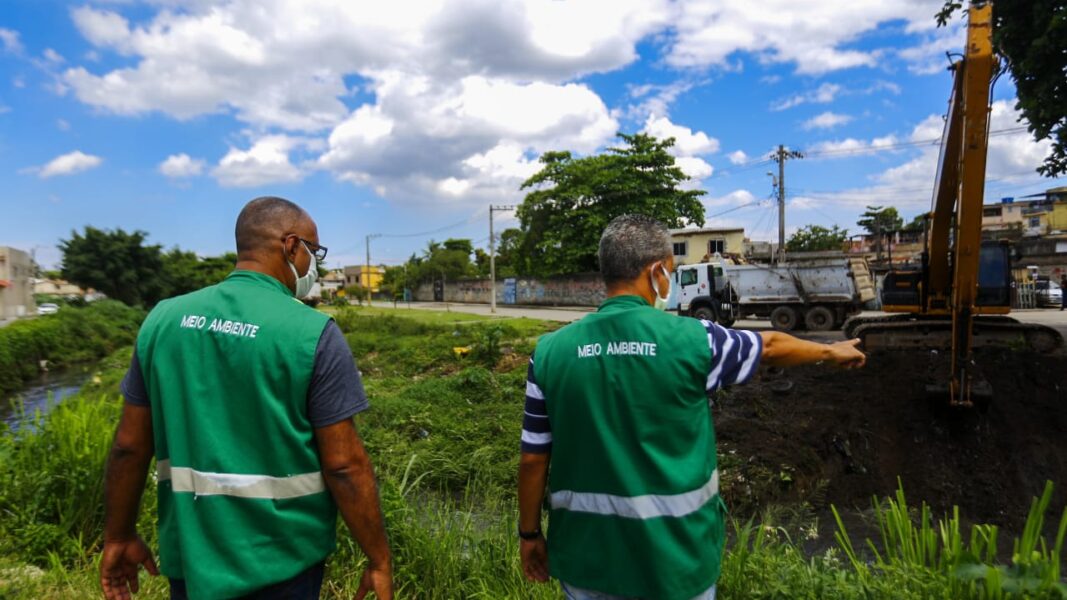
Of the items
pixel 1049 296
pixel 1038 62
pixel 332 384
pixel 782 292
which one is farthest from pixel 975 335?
pixel 1049 296

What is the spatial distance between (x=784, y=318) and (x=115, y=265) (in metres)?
27.1

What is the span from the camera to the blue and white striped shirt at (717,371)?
78.0 inches

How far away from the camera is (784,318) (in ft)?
70.6

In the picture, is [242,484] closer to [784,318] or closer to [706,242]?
[784,318]

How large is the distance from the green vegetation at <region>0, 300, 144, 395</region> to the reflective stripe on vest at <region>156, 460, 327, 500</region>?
17.1 meters

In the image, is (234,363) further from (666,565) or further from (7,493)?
(7,493)

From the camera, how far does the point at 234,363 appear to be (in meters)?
1.87

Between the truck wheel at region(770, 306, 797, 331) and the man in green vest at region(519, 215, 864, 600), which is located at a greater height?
the man in green vest at region(519, 215, 864, 600)

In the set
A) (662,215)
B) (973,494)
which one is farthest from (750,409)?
(662,215)

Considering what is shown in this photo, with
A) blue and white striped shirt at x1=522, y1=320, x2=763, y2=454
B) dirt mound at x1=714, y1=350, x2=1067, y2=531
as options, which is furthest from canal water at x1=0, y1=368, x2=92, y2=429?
blue and white striped shirt at x1=522, y1=320, x2=763, y2=454

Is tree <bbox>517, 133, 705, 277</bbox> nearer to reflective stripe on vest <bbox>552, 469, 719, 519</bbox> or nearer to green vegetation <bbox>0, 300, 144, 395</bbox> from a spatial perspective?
green vegetation <bbox>0, 300, 144, 395</bbox>

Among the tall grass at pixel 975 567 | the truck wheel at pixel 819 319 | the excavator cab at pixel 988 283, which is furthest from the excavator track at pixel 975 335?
the truck wheel at pixel 819 319

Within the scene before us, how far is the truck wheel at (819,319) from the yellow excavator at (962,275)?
29.2 ft

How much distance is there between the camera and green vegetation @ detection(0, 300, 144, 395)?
1617 cm
